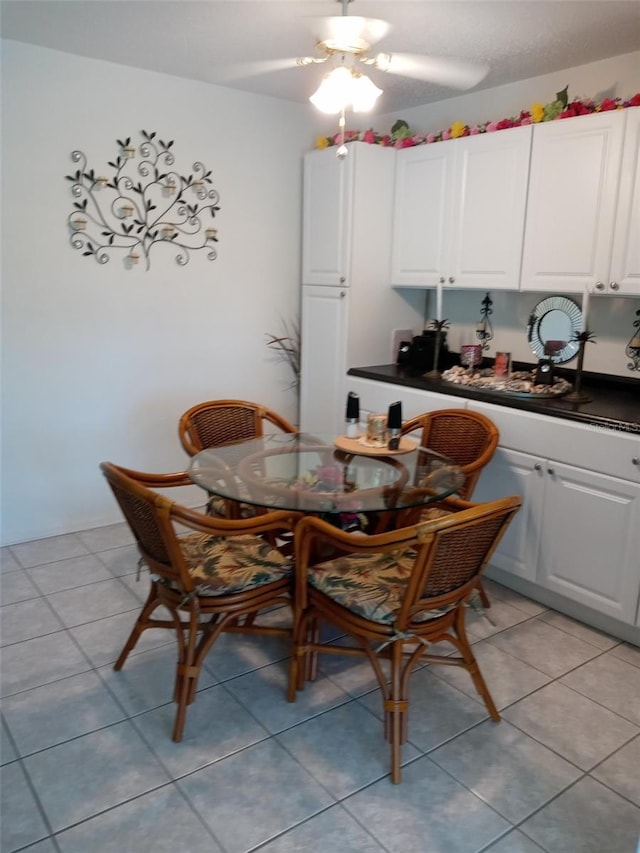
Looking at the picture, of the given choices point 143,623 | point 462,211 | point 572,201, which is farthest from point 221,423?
point 572,201

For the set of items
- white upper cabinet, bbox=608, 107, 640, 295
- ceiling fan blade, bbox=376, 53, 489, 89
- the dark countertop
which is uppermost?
ceiling fan blade, bbox=376, 53, 489, 89

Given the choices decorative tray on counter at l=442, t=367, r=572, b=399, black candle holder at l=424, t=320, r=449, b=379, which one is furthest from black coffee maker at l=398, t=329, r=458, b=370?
decorative tray on counter at l=442, t=367, r=572, b=399

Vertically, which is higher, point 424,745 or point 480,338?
point 480,338

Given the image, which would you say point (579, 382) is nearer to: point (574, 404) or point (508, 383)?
point (574, 404)

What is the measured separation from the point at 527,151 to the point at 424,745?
255cm

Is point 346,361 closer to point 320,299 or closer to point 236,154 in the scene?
point 320,299

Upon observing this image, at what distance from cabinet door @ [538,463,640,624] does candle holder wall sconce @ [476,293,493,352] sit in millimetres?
1138

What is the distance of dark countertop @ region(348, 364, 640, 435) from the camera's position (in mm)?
2523

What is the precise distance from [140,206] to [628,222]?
240 centimetres

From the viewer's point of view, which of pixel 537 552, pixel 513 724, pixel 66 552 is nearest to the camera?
pixel 513 724

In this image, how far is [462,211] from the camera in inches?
129

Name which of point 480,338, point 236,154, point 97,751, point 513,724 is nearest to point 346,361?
point 480,338

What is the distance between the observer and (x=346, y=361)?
3742 millimetres

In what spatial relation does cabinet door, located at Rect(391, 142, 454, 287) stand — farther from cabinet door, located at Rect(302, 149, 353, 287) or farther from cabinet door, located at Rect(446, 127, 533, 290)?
cabinet door, located at Rect(302, 149, 353, 287)
